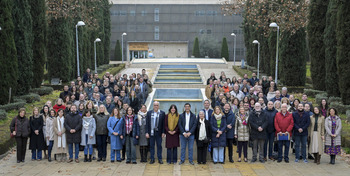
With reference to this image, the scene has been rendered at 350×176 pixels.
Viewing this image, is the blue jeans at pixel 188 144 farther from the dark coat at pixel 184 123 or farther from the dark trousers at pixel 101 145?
the dark trousers at pixel 101 145

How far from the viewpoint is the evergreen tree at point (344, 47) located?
16641 mm

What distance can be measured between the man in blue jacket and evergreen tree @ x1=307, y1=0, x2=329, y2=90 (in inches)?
443

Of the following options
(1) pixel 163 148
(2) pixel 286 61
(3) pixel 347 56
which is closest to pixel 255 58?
(2) pixel 286 61

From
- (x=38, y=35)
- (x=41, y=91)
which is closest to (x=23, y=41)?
(x=38, y=35)

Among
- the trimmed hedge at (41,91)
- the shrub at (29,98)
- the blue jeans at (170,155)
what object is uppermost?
the trimmed hedge at (41,91)

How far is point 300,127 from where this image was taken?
1083cm

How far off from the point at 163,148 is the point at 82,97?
4.01 meters

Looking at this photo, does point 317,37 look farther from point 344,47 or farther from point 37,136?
point 37,136

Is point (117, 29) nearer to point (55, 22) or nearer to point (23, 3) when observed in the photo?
point (55, 22)

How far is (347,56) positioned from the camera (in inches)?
658

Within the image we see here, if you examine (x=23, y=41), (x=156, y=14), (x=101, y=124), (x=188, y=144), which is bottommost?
(x=188, y=144)

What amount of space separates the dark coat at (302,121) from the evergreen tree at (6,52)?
11.9 metres

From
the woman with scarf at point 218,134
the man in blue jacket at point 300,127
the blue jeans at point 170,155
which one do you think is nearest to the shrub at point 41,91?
the blue jeans at point 170,155

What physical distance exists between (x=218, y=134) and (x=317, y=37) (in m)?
12.8
